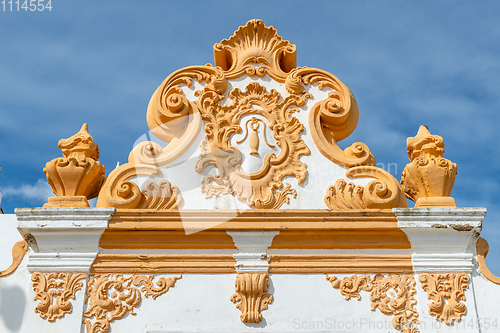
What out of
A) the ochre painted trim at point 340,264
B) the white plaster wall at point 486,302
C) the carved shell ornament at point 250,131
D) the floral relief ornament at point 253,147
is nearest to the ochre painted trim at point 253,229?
the ochre painted trim at point 340,264

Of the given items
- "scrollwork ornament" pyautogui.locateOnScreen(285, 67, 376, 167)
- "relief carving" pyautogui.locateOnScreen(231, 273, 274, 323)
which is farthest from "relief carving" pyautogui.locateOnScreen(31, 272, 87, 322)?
"scrollwork ornament" pyautogui.locateOnScreen(285, 67, 376, 167)

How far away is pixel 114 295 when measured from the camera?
515 cm

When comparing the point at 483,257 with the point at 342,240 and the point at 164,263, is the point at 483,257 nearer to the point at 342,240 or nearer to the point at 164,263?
the point at 342,240

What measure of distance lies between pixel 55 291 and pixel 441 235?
3.82 m

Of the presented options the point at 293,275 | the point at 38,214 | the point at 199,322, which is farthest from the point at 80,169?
the point at 293,275

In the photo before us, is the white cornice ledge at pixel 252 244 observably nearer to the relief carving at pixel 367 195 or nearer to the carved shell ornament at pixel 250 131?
the carved shell ornament at pixel 250 131

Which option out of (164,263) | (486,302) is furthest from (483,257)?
(164,263)

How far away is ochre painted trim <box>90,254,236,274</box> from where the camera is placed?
5.27 metres

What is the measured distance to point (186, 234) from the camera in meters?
5.36

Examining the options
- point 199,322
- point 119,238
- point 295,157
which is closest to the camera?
point 199,322

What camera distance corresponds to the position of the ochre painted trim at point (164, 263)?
5.27 m

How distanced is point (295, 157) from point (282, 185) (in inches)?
14.9

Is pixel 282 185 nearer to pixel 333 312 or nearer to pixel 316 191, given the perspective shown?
pixel 316 191

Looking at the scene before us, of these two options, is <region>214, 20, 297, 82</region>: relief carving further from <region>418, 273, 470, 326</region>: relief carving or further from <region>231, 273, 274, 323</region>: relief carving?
<region>418, 273, 470, 326</region>: relief carving
